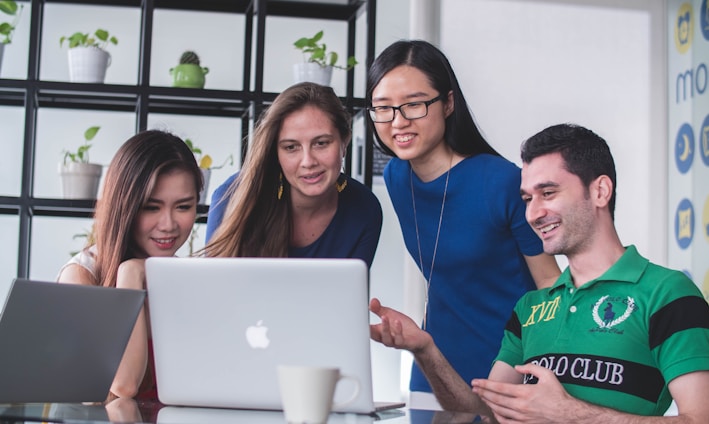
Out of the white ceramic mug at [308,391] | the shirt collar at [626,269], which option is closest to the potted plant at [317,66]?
the shirt collar at [626,269]

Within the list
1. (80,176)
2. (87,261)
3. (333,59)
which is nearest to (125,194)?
(87,261)

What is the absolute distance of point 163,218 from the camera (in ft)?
7.11

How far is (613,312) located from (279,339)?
0.68 meters

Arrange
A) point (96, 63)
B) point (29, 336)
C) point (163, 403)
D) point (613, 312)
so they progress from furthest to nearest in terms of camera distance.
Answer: point (96, 63) → point (613, 312) → point (163, 403) → point (29, 336)

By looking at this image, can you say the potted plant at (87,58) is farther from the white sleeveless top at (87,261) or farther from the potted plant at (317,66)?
the white sleeveless top at (87,261)

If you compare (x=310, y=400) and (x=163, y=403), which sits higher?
(x=310, y=400)

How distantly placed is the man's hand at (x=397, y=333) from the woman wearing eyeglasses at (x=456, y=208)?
0.48m

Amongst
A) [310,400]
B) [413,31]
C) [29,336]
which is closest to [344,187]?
[29,336]

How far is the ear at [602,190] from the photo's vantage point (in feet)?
5.97

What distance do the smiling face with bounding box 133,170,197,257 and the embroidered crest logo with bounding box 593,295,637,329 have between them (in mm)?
1045

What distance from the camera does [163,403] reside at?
5.21 feet

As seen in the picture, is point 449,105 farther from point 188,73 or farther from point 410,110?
point 188,73

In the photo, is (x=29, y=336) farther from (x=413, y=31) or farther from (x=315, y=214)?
(x=413, y=31)

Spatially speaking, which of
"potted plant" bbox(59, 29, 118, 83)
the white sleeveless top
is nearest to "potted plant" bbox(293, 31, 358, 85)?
"potted plant" bbox(59, 29, 118, 83)
